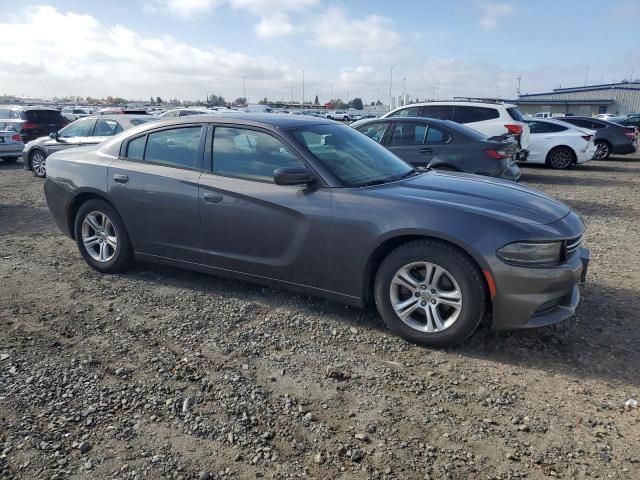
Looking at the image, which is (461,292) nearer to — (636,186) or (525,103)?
(636,186)

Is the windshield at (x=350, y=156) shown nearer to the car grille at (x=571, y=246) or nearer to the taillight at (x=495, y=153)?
the car grille at (x=571, y=246)

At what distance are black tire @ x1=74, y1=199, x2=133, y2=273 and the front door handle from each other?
1.13m

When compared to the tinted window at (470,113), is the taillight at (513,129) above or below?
below

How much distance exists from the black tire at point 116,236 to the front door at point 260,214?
1033 mm

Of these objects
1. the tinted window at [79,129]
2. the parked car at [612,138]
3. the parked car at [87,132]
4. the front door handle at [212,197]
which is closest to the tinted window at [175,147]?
the front door handle at [212,197]

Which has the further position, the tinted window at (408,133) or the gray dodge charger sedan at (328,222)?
the tinted window at (408,133)

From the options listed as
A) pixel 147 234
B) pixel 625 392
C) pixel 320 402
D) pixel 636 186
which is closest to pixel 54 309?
pixel 147 234

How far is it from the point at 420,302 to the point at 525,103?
231 ft

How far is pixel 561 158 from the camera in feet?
46.8

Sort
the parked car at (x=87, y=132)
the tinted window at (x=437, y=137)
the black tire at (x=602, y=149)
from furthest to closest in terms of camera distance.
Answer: the black tire at (x=602, y=149) < the parked car at (x=87, y=132) < the tinted window at (x=437, y=137)

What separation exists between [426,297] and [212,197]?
1.95 meters

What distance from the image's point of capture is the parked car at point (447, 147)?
827 centimetres

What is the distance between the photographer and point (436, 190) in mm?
3953

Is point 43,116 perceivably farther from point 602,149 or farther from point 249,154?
point 602,149
